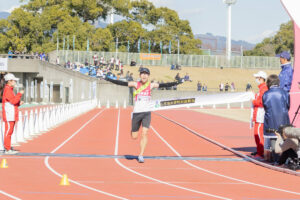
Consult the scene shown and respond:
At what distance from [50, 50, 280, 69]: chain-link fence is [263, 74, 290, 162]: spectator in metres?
71.0

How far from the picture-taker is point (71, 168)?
12.4m

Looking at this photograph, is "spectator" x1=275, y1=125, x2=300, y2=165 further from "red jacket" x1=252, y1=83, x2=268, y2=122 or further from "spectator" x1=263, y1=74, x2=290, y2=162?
"red jacket" x1=252, y1=83, x2=268, y2=122

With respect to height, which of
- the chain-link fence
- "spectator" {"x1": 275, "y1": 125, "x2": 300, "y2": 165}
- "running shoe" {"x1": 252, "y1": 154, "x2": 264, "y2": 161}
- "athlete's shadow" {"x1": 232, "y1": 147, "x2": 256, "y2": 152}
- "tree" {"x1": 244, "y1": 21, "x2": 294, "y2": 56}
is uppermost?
"tree" {"x1": 244, "y1": 21, "x2": 294, "y2": 56}

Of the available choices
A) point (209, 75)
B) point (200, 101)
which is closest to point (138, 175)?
point (200, 101)

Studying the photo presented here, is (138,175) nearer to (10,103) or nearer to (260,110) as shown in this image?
(260,110)

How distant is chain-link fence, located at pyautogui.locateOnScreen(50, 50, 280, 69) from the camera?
279ft

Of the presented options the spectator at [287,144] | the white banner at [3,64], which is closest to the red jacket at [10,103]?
the spectator at [287,144]

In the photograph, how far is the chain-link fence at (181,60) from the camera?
85188 millimetres

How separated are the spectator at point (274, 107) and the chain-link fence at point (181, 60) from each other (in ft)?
233

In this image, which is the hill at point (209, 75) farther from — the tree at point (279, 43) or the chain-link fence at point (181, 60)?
the tree at point (279, 43)

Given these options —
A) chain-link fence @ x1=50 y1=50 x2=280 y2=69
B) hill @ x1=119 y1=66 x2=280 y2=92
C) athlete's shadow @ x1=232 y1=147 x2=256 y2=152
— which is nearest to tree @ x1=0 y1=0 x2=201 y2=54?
chain-link fence @ x1=50 y1=50 x2=280 y2=69

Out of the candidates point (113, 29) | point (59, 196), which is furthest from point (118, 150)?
point (113, 29)

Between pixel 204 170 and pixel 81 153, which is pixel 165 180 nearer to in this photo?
pixel 204 170

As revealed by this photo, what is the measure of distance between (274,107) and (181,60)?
257 feet
